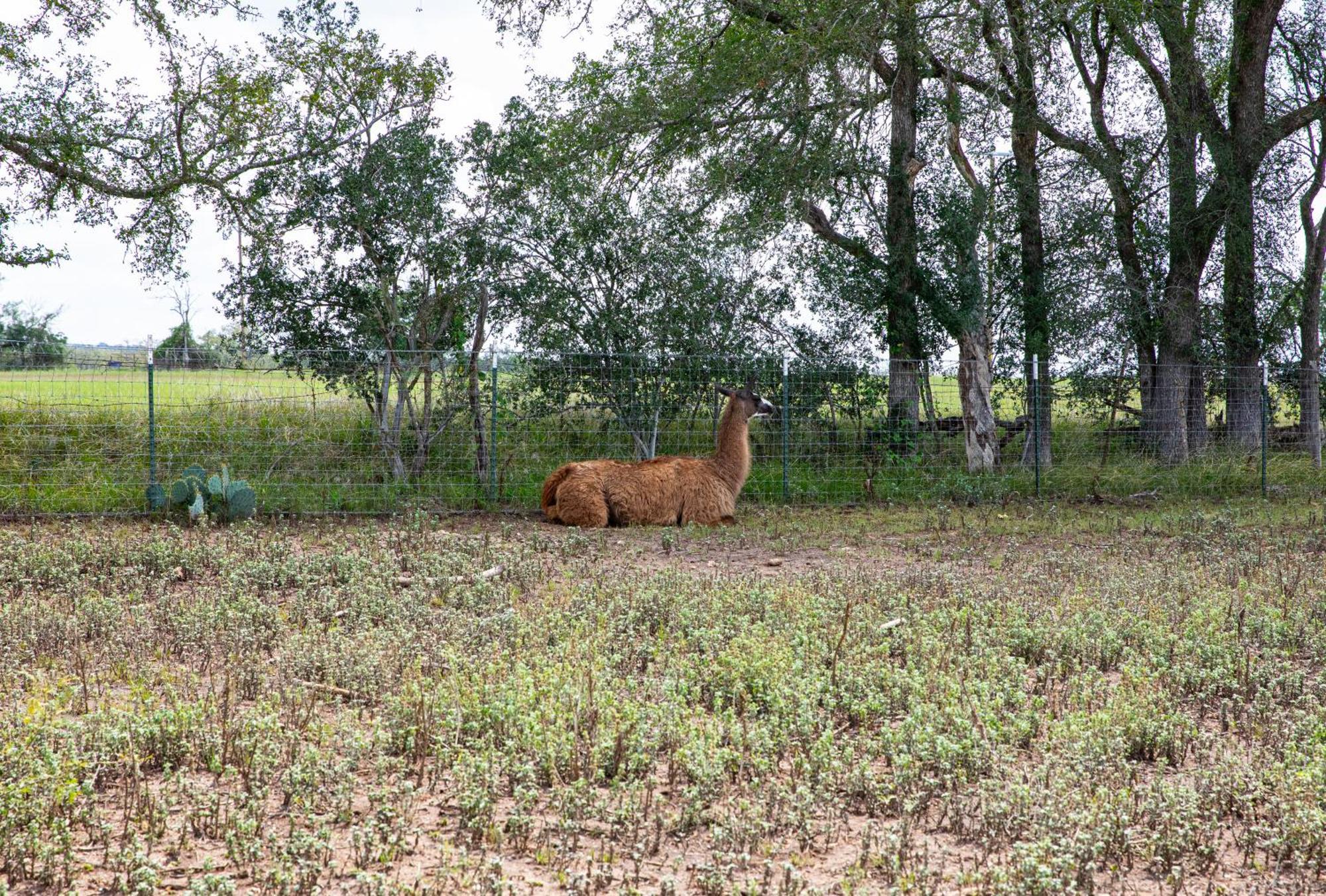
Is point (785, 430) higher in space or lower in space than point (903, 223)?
lower

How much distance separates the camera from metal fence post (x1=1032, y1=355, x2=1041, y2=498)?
1438 centimetres

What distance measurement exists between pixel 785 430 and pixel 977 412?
3.48 metres

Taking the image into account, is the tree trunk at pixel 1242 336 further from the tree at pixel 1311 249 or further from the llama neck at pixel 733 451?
the llama neck at pixel 733 451

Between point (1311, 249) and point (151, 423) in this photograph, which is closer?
point (151, 423)

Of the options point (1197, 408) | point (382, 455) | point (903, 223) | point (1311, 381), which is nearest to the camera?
point (382, 455)

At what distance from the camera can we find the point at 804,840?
334cm

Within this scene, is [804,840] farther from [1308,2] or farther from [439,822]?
[1308,2]

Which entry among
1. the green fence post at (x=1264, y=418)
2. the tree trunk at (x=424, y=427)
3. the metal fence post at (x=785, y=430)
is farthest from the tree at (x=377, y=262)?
the green fence post at (x=1264, y=418)

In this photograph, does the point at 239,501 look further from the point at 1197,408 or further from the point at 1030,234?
the point at 1197,408

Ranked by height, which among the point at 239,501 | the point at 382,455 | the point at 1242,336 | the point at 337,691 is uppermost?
the point at 1242,336

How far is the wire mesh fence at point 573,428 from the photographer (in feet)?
40.4

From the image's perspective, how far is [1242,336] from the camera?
16.8m

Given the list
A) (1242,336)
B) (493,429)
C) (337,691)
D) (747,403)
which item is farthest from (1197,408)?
(337,691)

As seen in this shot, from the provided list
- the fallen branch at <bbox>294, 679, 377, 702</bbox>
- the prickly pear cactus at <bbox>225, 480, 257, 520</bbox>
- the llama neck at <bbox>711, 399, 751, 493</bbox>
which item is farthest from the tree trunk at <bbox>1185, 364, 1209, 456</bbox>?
the fallen branch at <bbox>294, 679, 377, 702</bbox>
